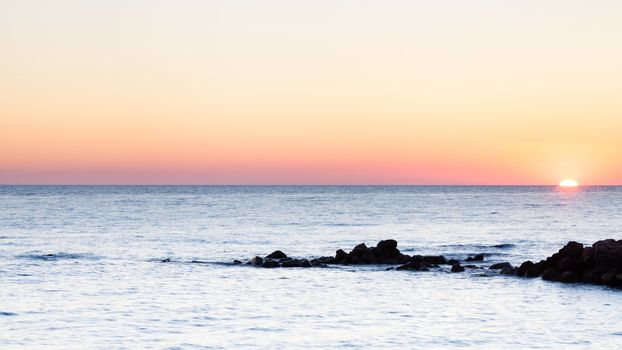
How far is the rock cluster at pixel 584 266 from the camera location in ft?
133

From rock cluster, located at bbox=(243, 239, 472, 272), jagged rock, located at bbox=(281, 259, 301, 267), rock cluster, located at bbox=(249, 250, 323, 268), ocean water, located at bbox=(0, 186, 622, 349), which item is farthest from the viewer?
rock cluster, located at bbox=(243, 239, 472, 272)

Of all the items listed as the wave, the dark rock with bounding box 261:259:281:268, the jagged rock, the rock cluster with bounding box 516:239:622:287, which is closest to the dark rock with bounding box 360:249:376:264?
the jagged rock

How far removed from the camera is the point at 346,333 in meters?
27.2

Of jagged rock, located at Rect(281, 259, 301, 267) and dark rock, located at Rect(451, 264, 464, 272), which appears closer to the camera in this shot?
dark rock, located at Rect(451, 264, 464, 272)

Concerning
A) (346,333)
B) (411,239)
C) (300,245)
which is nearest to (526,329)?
(346,333)

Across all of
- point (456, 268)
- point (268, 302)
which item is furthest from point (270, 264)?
point (268, 302)

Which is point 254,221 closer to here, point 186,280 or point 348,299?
point 186,280

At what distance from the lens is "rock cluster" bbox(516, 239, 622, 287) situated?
4047 cm

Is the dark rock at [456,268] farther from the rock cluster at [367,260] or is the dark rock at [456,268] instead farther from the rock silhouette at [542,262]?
the rock cluster at [367,260]

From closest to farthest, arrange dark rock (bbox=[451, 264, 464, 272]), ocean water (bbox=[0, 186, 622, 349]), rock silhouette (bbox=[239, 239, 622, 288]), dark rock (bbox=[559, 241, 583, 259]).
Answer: ocean water (bbox=[0, 186, 622, 349]), rock silhouette (bbox=[239, 239, 622, 288]), dark rock (bbox=[559, 241, 583, 259]), dark rock (bbox=[451, 264, 464, 272])

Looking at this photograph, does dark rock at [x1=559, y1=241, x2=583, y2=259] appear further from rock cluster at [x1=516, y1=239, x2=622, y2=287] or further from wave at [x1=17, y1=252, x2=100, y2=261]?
wave at [x1=17, y1=252, x2=100, y2=261]

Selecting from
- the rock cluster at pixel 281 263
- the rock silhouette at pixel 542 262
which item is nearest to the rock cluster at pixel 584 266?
the rock silhouette at pixel 542 262

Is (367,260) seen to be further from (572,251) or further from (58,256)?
(58,256)

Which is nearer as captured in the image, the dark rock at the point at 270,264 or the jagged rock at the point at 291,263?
the dark rock at the point at 270,264
